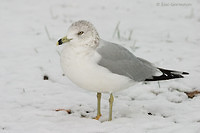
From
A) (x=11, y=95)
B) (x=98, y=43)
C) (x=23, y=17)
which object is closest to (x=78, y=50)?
(x=98, y=43)

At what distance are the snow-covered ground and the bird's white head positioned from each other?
0.90 m

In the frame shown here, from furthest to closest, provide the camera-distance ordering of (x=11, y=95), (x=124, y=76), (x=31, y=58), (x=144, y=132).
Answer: (x=31, y=58), (x=11, y=95), (x=124, y=76), (x=144, y=132)

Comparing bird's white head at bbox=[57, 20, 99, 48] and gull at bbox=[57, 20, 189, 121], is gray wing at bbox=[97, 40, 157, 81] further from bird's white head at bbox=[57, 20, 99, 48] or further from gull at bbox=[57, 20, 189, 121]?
bird's white head at bbox=[57, 20, 99, 48]

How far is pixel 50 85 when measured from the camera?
529 cm

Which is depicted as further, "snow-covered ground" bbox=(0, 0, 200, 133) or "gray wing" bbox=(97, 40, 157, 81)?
"snow-covered ground" bbox=(0, 0, 200, 133)

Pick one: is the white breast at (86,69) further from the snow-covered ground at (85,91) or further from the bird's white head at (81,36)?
the snow-covered ground at (85,91)

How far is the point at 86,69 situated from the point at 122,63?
0.58 m

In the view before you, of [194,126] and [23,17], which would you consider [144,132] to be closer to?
[194,126]

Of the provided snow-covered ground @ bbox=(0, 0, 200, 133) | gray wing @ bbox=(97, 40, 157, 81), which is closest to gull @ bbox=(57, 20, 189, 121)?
gray wing @ bbox=(97, 40, 157, 81)

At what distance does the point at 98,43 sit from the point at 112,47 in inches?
8.2

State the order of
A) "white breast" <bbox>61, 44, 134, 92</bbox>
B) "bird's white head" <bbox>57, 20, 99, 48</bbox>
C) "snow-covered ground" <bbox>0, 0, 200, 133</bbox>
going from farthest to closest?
"snow-covered ground" <bbox>0, 0, 200, 133</bbox>
"bird's white head" <bbox>57, 20, 99, 48</bbox>
"white breast" <bbox>61, 44, 134, 92</bbox>

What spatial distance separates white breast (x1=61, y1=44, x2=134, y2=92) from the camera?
391cm

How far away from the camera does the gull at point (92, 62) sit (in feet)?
12.9

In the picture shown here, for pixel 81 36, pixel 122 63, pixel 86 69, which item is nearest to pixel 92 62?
pixel 86 69
